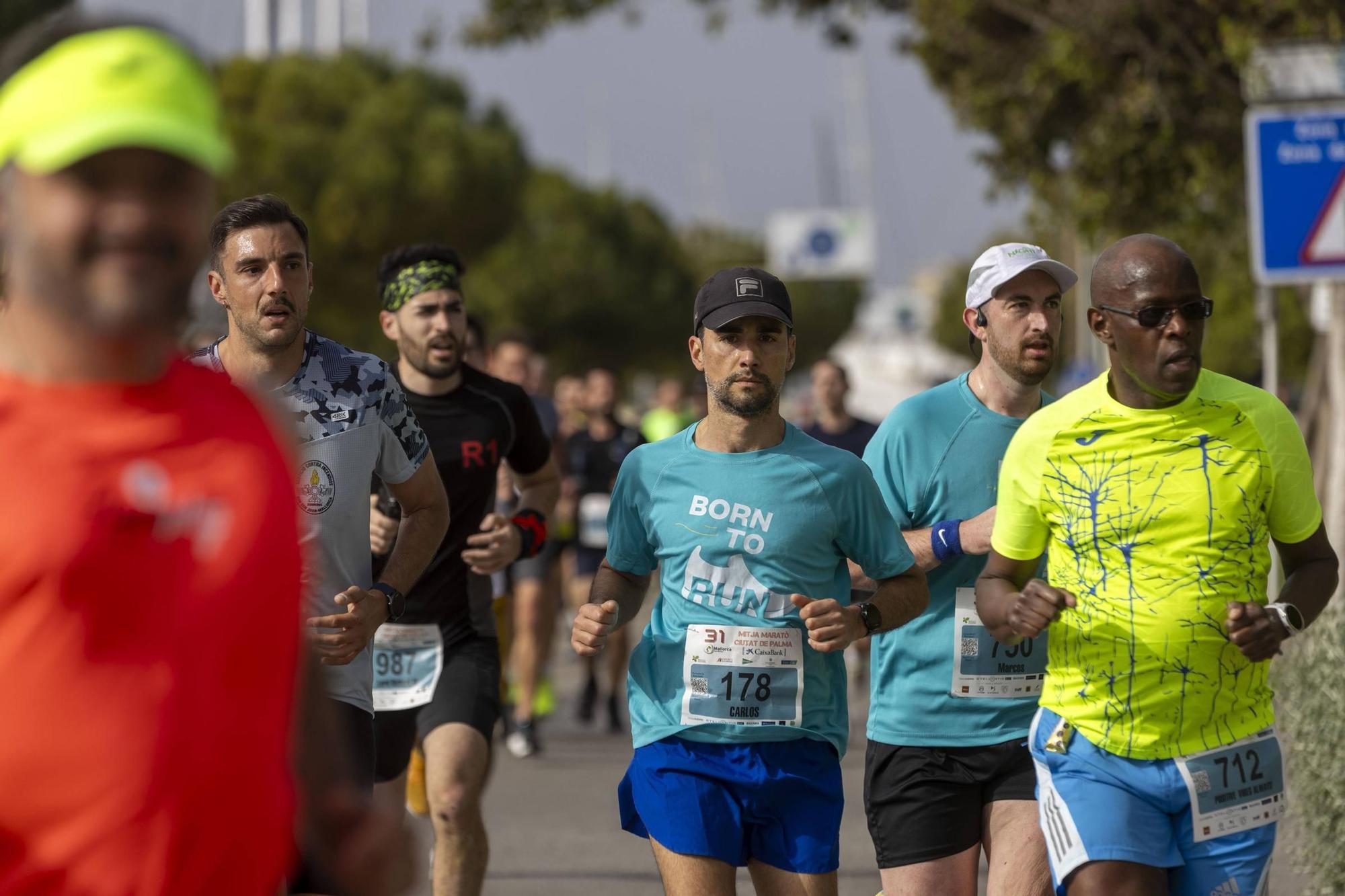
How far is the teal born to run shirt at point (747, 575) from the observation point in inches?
197

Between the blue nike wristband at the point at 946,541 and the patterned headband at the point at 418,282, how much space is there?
234 centimetres

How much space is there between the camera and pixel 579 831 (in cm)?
972

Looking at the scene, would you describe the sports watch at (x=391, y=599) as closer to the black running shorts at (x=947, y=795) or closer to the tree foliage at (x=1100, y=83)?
the black running shorts at (x=947, y=795)

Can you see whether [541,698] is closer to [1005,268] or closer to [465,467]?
[465,467]

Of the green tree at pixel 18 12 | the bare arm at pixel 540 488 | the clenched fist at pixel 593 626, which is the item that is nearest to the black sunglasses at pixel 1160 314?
the clenched fist at pixel 593 626

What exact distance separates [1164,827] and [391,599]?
2053mm

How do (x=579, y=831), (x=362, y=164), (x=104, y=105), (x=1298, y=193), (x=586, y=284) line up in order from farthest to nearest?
(x=586, y=284), (x=362, y=164), (x=579, y=831), (x=1298, y=193), (x=104, y=105)

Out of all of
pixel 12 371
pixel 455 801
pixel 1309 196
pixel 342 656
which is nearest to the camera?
pixel 12 371

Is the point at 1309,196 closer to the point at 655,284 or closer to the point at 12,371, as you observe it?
the point at 12,371

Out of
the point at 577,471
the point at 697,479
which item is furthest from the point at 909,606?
the point at 577,471

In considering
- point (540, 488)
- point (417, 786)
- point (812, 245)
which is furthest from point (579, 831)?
point (812, 245)

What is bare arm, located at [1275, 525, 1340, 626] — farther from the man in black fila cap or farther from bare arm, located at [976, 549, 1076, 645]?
the man in black fila cap

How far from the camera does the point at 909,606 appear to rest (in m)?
5.18

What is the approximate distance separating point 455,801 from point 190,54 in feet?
15.4
